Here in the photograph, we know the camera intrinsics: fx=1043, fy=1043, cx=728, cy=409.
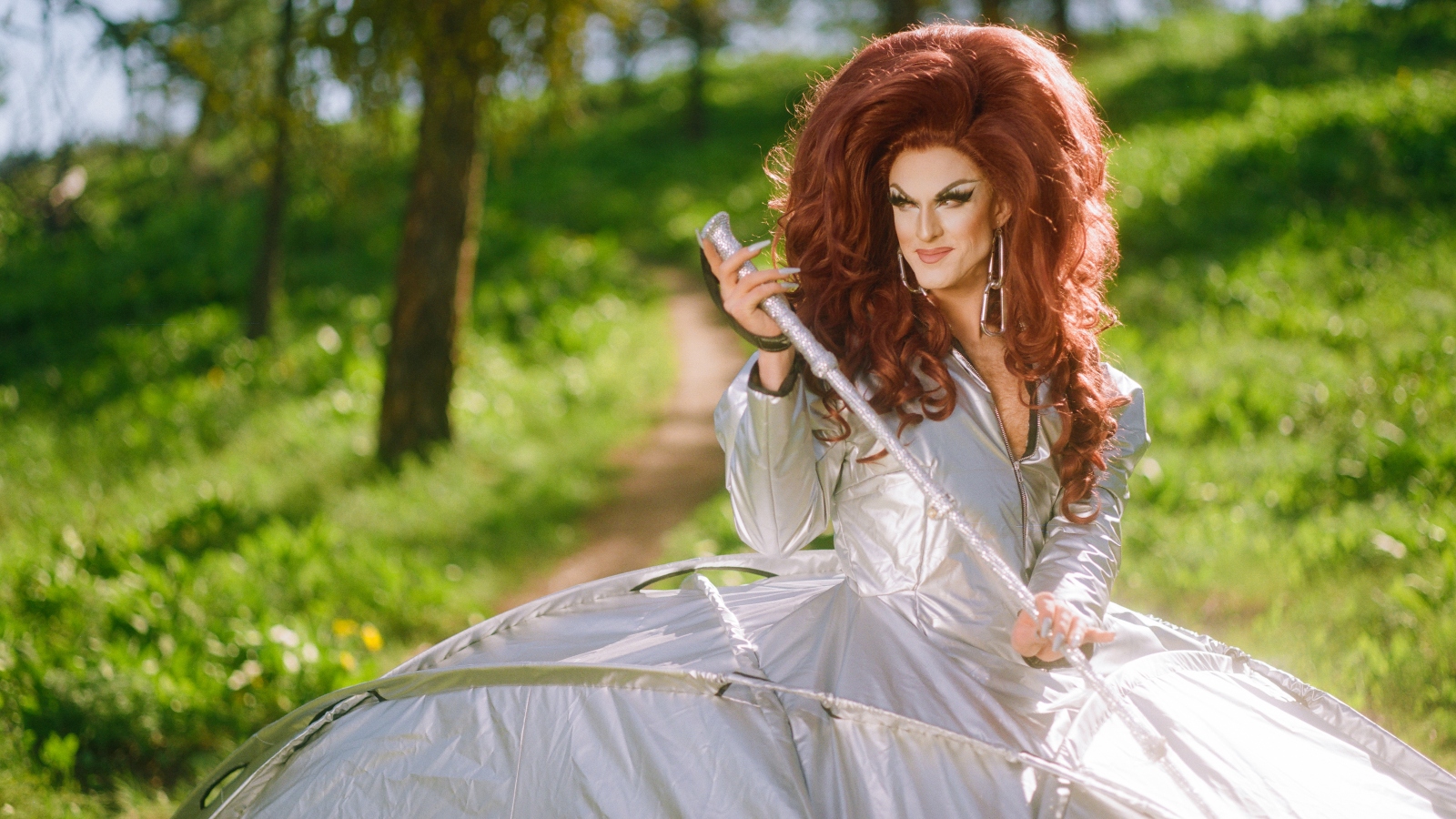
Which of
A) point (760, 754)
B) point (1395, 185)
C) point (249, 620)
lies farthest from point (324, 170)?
point (1395, 185)

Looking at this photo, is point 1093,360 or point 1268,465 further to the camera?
point 1268,465

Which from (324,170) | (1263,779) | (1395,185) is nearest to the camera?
(1263,779)

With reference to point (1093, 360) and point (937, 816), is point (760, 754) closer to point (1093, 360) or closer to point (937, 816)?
point (937, 816)

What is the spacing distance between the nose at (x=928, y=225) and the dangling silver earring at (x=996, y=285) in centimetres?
15

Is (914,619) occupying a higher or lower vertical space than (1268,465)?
higher

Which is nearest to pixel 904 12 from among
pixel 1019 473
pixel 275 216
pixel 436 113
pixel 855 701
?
pixel 436 113

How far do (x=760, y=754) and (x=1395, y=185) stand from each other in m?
9.70

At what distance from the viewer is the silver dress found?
174 centimetres

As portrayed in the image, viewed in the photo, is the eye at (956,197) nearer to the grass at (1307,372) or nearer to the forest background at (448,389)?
the forest background at (448,389)

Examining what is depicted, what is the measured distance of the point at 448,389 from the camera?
6699mm

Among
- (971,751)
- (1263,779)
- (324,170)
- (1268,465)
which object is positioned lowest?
(1268,465)

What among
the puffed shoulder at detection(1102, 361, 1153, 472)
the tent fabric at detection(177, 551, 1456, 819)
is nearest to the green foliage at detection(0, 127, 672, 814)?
the tent fabric at detection(177, 551, 1456, 819)

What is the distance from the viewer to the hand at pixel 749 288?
73.1 inches

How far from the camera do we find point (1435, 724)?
3090 millimetres
